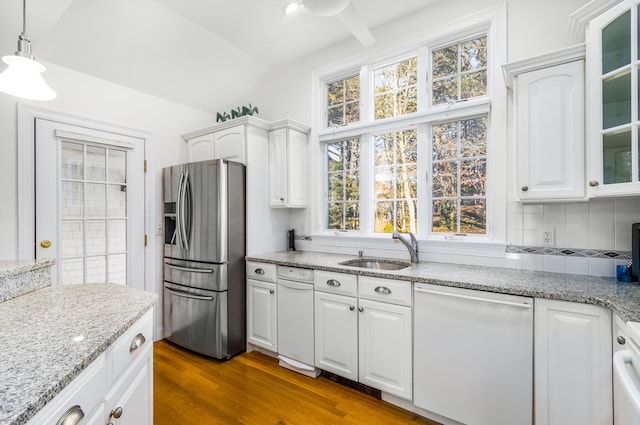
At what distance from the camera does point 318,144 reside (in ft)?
10.5

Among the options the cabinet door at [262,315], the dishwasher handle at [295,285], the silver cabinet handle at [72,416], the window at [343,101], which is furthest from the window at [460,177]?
the silver cabinet handle at [72,416]

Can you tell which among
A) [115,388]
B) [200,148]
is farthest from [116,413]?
[200,148]

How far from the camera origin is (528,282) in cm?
176

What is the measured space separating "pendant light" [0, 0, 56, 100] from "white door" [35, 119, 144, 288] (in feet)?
4.35

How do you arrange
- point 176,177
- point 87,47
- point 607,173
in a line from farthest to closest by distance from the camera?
point 176,177, point 87,47, point 607,173

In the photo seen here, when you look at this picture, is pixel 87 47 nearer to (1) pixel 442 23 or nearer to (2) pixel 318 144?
(2) pixel 318 144

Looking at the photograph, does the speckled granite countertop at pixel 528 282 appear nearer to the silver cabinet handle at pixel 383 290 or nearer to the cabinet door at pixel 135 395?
the silver cabinet handle at pixel 383 290

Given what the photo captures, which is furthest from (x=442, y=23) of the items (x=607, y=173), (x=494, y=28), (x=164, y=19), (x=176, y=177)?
(x=176, y=177)

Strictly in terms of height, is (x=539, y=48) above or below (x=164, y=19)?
below

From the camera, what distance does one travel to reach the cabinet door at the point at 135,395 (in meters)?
1.06

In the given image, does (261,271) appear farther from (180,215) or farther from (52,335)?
(52,335)

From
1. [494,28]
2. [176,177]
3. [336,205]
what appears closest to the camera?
[494,28]

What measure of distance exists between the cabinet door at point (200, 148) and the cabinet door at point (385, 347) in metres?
2.22

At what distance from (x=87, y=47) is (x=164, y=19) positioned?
66 centimetres
